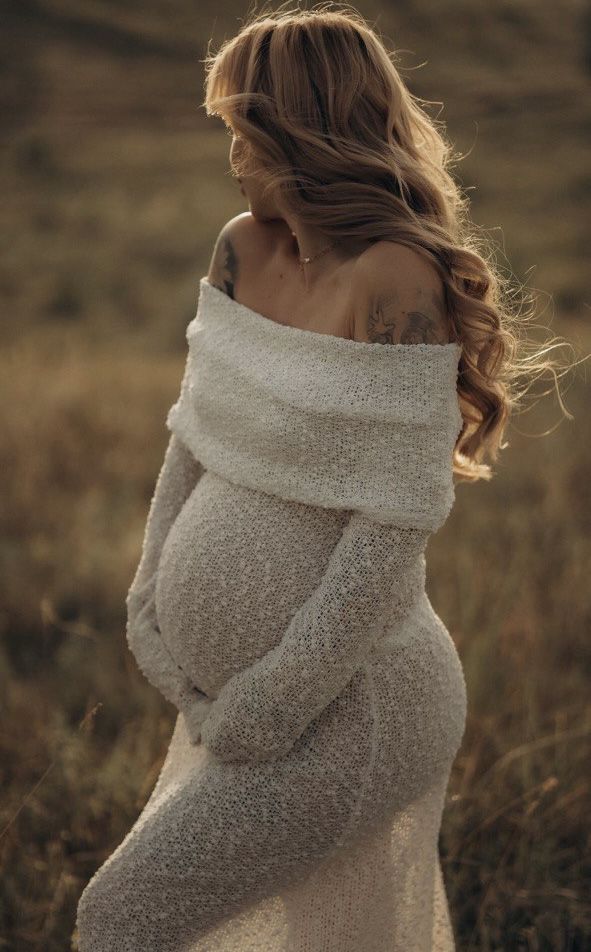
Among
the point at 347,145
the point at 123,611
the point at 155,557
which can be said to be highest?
the point at 347,145

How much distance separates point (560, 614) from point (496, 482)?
2.15m

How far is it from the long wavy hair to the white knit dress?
0.61 ft

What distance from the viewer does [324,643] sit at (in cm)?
178

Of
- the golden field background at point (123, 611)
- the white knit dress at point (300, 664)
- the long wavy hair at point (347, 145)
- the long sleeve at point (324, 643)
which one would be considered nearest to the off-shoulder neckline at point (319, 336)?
the white knit dress at point (300, 664)

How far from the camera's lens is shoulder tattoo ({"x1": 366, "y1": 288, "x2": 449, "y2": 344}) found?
5.83 ft

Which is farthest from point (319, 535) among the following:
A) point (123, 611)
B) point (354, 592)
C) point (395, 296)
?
point (123, 611)

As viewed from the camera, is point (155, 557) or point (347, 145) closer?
point (347, 145)

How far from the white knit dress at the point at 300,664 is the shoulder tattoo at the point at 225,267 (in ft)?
0.37

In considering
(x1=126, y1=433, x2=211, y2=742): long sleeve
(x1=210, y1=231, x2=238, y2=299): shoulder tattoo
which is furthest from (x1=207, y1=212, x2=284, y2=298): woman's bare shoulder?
(x1=126, y1=433, x2=211, y2=742): long sleeve

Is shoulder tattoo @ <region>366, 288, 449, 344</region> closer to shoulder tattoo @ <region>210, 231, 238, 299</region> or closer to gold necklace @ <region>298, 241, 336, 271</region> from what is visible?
gold necklace @ <region>298, 241, 336, 271</region>

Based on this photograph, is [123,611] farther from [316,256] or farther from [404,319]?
[404,319]

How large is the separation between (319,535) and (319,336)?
1.36 feet

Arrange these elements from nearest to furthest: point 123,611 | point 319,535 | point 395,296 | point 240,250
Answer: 1. point 395,296
2. point 319,535
3. point 240,250
4. point 123,611

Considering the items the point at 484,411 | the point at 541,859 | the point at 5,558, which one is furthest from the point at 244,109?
the point at 5,558
